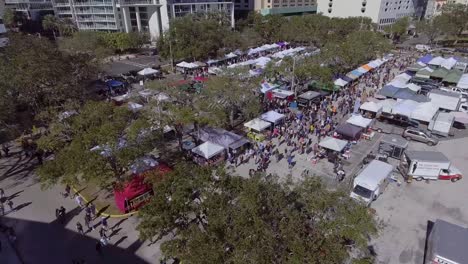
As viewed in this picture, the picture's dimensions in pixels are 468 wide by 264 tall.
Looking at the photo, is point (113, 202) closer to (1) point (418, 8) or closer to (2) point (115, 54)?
(2) point (115, 54)

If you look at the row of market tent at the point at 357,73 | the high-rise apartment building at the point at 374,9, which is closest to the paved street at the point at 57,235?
the row of market tent at the point at 357,73

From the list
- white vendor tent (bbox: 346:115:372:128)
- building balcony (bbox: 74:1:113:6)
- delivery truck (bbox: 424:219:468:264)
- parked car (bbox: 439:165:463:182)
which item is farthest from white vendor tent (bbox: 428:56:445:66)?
building balcony (bbox: 74:1:113:6)

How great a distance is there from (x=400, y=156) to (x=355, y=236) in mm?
15708

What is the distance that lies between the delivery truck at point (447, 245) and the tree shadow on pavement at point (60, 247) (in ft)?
47.3

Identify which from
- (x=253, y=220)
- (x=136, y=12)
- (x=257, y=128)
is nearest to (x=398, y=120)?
(x=257, y=128)

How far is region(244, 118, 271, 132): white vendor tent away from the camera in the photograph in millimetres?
27500

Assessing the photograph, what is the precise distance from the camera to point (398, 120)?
31125mm

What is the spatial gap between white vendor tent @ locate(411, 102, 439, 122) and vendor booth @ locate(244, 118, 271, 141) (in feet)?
49.3

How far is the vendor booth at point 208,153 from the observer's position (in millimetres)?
23312

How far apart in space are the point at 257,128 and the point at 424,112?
1719 cm

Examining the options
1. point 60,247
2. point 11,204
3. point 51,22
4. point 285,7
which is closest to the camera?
point 60,247

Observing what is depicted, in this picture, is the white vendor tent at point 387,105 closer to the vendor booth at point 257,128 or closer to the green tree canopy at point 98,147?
the vendor booth at point 257,128

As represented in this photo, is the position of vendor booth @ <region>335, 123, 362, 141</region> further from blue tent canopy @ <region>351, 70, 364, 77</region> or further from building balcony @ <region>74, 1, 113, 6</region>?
building balcony @ <region>74, 1, 113, 6</region>

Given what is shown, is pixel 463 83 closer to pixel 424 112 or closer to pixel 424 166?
pixel 424 112
